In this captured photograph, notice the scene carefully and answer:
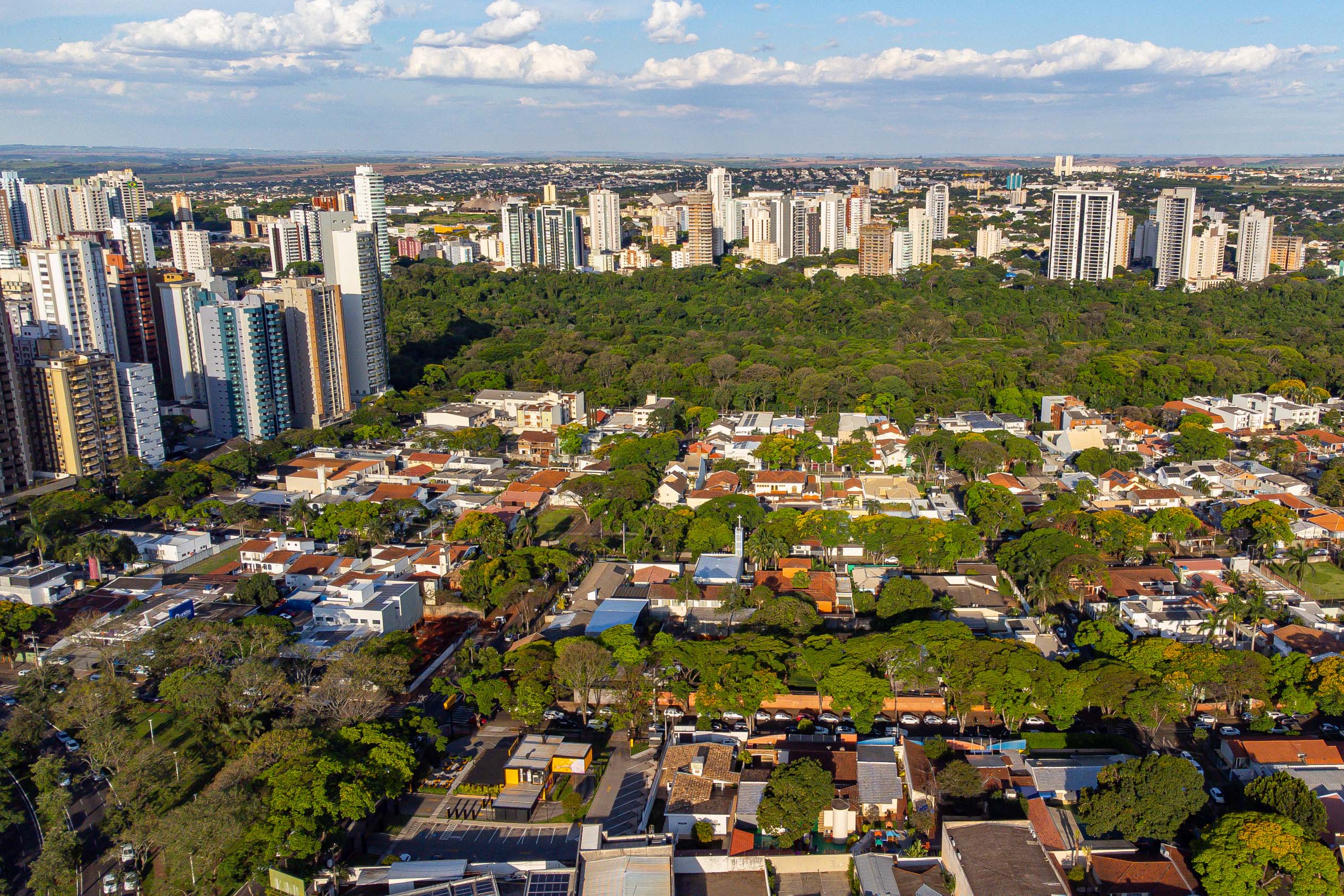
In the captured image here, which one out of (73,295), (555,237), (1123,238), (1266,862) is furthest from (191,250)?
(1266,862)

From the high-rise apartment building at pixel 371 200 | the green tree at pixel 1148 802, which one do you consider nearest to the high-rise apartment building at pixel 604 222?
the high-rise apartment building at pixel 371 200

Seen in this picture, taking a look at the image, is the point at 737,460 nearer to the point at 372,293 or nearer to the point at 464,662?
the point at 464,662

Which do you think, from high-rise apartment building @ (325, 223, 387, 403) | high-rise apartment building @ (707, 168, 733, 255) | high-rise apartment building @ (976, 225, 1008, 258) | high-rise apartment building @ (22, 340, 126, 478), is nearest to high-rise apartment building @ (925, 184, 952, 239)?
high-rise apartment building @ (976, 225, 1008, 258)

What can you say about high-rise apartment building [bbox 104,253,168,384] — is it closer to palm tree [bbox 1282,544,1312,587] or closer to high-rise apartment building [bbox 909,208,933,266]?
palm tree [bbox 1282,544,1312,587]

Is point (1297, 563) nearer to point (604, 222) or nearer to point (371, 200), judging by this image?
point (371, 200)

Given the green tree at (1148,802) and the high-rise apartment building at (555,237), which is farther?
the high-rise apartment building at (555,237)

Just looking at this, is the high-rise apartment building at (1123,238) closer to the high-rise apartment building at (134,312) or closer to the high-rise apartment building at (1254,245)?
the high-rise apartment building at (1254,245)
